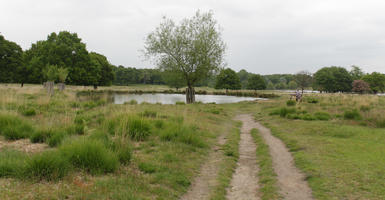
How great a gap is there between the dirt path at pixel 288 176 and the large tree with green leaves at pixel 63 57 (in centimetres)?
4790

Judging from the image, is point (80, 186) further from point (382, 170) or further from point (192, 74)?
point (192, 74)

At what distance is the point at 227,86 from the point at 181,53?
48.7 metres

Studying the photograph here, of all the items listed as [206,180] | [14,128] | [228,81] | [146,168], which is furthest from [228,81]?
[146,168]

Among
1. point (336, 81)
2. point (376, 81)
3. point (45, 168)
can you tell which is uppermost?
point (376, 81)

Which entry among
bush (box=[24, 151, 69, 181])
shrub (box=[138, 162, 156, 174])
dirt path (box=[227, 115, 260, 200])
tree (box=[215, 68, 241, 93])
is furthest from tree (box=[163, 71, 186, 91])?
tree (box=[215, 68, 241, 93])

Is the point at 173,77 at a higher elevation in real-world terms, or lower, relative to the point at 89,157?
higher

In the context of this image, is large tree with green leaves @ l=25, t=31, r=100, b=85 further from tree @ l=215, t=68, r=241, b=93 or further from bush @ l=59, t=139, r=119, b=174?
bush @ l=59, t=139, r=119, b=174

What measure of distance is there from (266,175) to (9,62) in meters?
60.7

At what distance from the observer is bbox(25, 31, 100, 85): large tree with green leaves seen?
49969 millimetres

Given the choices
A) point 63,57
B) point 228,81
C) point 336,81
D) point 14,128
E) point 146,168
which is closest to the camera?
point 146,168

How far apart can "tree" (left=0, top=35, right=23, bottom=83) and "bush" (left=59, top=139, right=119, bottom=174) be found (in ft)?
185

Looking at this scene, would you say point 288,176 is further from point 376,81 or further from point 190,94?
point 376,81

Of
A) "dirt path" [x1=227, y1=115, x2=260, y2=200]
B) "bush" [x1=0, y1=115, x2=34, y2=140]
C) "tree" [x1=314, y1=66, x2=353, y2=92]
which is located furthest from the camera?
"tree" [x1=314, y1=66, x2=353, y2=92]

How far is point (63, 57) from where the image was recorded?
51.0 metres
